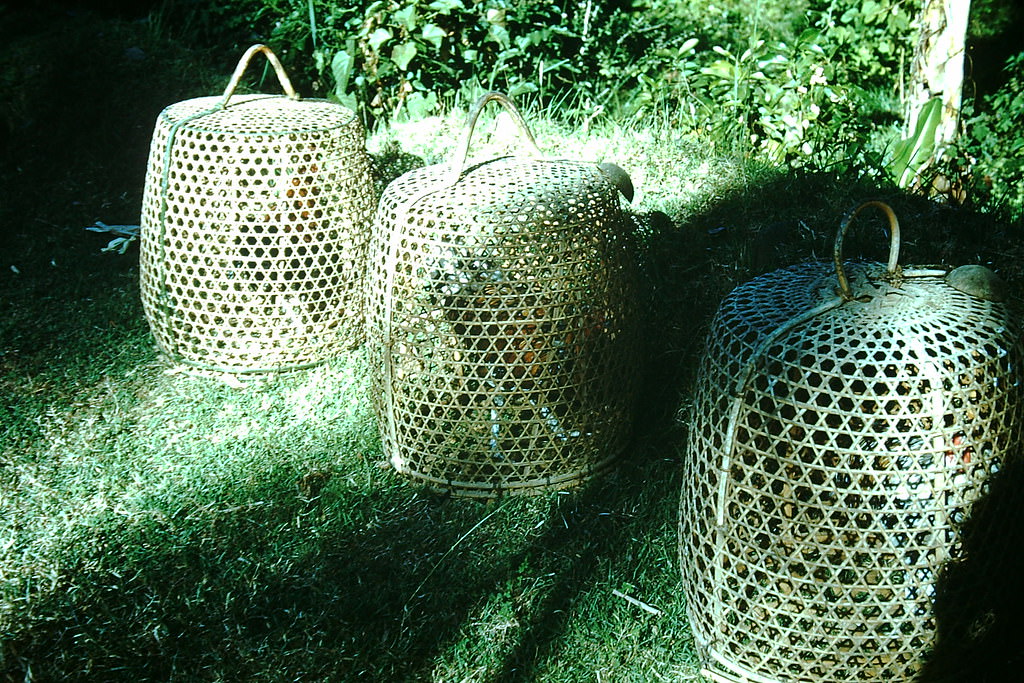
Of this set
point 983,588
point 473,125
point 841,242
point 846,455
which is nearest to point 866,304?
point 841,242

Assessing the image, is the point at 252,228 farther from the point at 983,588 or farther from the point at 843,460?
the point at 983,588

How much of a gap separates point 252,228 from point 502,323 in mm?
1261

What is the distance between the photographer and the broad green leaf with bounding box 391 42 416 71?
525cm

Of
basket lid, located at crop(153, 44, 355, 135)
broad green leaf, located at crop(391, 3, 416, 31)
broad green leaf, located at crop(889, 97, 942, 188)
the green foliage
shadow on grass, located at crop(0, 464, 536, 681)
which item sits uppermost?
broad green leaf, located at crop(391, 3, 416, 31)

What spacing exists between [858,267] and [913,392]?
1.59ft

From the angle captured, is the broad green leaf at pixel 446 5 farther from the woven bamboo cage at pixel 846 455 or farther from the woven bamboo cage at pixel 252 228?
the woven bamboo cage at pixel 846 455

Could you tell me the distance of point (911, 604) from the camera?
6.62 feet

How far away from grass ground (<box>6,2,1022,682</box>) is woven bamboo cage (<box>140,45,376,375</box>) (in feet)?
0.49

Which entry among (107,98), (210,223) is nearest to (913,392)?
(210,223)

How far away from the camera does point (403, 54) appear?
527cm

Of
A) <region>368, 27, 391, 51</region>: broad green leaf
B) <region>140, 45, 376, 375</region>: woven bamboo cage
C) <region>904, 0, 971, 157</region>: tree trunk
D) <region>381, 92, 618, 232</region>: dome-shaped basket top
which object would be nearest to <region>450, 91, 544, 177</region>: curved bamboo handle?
<region>381, 92, 618, 232</region>: dome-shaped basket top

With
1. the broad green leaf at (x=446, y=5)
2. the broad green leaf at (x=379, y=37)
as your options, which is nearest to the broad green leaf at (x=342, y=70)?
the broad green leaf at (x=379, y=37)

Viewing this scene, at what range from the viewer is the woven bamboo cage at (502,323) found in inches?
108

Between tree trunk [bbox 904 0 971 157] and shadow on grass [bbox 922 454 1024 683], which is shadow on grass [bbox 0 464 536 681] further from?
tree trunk [bbox 904 0 971 157]
